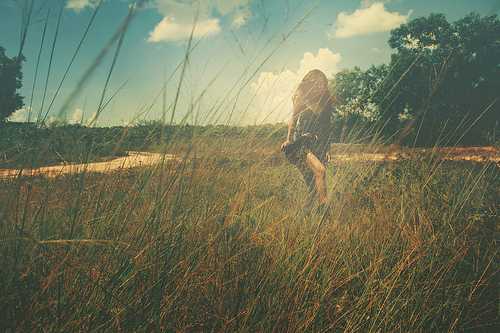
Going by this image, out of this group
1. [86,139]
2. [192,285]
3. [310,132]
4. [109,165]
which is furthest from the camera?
[310,132]

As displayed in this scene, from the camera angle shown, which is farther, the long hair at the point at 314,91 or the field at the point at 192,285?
the long hair at the point at 314,91

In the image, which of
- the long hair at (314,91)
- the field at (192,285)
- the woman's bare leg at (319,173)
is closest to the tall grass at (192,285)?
the field at (192,285)

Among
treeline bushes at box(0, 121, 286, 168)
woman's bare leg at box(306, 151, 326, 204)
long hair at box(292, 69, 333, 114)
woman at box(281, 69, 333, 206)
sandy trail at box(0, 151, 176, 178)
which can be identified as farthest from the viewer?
long hair at box(292, 69, 333, 114)

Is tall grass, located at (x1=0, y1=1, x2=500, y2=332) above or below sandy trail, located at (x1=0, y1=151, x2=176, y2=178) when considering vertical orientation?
below

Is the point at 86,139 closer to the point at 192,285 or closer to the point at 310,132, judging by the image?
the point at 192,285

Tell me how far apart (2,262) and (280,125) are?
163 centimetres

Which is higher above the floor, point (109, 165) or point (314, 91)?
point (314, 91)

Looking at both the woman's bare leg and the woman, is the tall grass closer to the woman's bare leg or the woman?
the woman's bare leg

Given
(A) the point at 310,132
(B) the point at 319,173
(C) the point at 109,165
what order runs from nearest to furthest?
(C) the point at 109,165 < (B) the point at 319,173 < (A) the point at 310,132

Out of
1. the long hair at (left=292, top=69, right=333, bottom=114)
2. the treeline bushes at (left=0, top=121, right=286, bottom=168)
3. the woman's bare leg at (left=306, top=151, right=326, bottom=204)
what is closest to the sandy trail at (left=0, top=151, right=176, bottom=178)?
the treeline bushes at (left=0, top=121, right=286, bottom=168)

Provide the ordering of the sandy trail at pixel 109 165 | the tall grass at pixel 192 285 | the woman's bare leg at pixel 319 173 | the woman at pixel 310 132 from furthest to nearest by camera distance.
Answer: the woman at pixel 310 132, the woman's bare leg at pixel 319 173, the sandy trail at pixel 109 165, the tall grass at pixel 192 285

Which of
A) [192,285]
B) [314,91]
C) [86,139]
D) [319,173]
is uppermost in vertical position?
[314,91]

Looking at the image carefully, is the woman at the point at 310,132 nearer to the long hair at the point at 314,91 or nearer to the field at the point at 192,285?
the long hair at the point at 314,91

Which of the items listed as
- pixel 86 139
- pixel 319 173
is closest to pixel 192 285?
pixel 319 173
